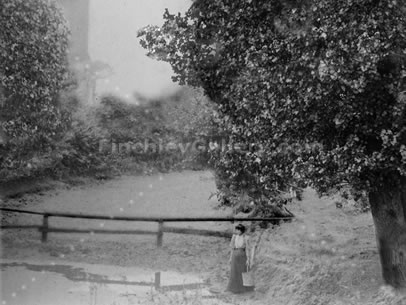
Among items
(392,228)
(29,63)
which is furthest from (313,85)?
(29,63)

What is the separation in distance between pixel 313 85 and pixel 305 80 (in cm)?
22

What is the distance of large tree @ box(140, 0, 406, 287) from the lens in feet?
33.8

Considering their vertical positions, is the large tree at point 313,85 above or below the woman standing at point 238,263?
above

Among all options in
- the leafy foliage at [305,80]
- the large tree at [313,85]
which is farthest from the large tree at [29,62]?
the leafy foliage at [305,80]

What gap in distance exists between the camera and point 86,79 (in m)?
35.0

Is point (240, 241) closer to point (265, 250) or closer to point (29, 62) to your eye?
point (265, 250)

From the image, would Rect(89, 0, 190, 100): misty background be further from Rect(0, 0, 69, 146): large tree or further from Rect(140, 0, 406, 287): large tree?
Rect(140, 0, 406, 287): large tree

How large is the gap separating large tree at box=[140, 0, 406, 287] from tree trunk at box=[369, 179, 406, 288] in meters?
0.02

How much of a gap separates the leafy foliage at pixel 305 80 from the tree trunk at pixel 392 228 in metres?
0.60

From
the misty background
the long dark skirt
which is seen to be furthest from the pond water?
the misty background

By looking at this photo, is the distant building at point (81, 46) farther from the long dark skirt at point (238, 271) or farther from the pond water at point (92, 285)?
the long dark skirt at point (238, 271)

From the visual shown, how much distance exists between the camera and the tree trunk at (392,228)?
12.2 meters

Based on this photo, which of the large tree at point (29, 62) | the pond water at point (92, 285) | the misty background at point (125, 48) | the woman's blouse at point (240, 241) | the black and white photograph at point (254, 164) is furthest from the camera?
the misty background at point (125, 48)

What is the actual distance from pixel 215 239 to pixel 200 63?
9.61 meters
